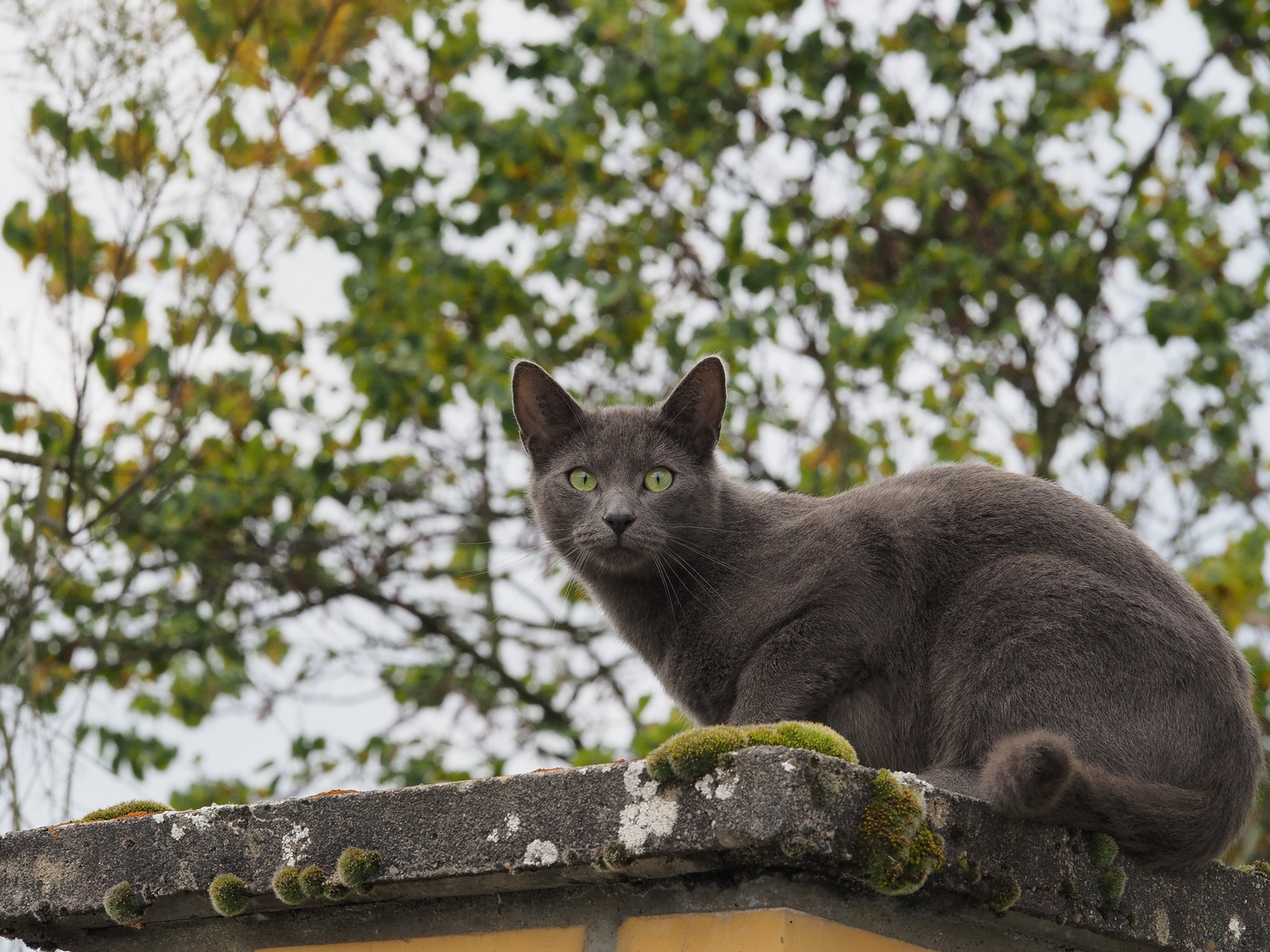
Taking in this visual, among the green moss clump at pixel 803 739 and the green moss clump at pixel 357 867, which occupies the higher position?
the green moss clump at pixel 803 739

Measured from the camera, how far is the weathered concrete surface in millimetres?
1688

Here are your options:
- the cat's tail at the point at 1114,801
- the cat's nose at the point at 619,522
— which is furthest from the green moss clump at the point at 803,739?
the cat's nose at the point at 619,522

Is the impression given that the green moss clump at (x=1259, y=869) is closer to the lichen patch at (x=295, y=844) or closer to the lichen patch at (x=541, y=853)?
the lichen patch at (x=541, y=853)

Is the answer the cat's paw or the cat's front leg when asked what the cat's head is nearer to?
the cat's front leg

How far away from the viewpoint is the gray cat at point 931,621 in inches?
Answer: 86.7

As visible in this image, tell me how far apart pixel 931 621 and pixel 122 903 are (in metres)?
1.47

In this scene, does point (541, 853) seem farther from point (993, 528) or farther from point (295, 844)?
point (993, 528)

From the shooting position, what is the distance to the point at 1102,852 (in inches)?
79.6

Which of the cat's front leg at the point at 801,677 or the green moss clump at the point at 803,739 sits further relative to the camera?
the cat's front leg at the point at 801,677

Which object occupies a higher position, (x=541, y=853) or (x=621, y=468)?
(x=621, y=468)

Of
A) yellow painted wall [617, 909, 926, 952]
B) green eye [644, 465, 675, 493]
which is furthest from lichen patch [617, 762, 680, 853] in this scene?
green eye [644, 465, 675, 493]

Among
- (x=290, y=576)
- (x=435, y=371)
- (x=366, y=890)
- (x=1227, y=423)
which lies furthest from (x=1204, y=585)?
(x=366, y=890)

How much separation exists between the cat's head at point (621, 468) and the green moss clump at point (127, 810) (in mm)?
1039

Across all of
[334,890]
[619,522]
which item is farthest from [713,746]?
[619,522]
